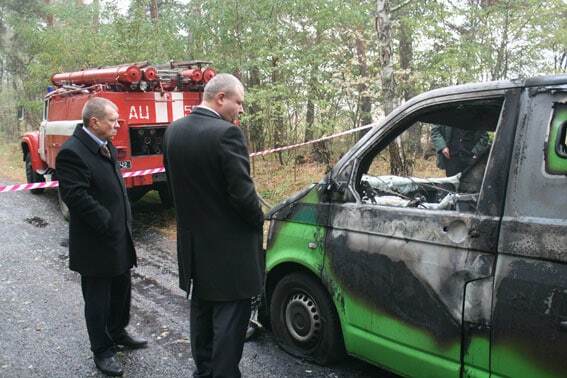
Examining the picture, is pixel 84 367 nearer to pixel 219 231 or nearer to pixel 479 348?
pixel 219 231

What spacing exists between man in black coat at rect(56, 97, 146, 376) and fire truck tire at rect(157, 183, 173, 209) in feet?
16.3

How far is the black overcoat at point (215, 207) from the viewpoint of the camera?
2619mm

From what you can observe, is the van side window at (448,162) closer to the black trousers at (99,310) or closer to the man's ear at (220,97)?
the man's ear at (220,97)

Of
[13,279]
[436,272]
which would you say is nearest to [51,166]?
[13,279]

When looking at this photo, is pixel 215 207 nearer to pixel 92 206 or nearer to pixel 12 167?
pixel 92 206

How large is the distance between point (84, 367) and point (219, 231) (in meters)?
1.76

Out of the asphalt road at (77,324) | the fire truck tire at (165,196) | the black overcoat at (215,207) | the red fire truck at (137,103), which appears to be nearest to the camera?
the black overcoat at (215,207)

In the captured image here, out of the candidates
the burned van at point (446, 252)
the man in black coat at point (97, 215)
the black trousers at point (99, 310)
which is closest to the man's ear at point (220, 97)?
the burned van at point (446, 252)

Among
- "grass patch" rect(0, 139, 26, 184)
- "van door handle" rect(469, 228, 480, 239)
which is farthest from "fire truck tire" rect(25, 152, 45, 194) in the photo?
"van door handle" rect(469, 228, 480, 239)

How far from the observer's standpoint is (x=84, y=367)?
142 inches

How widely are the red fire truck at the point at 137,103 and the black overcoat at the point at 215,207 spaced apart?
5015 mm

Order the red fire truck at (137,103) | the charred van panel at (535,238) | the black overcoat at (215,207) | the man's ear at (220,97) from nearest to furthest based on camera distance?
the charred van panel at (535,238)
the black overcoat at (215,207)
the man's ear at (220,97)
the red fire truck at (137,103)

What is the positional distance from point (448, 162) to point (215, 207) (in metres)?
2.47

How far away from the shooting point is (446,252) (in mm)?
2568
